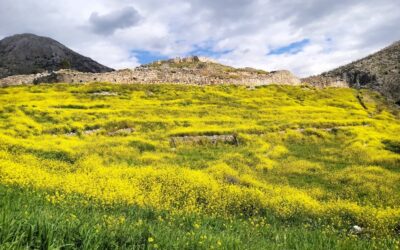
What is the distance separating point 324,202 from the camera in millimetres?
22438

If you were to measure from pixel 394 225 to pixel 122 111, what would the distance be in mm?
36837

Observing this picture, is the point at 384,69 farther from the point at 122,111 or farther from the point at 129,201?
the point at 129,201

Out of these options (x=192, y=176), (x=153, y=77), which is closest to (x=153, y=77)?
(x=153, y=77)

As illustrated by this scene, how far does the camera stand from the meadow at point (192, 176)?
10.9 metres

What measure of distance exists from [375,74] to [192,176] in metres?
84.1

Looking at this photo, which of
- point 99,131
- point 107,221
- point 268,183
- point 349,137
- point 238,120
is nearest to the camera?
point 107,221

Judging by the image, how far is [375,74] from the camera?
9762cm

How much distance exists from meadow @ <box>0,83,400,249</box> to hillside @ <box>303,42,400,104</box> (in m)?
29.9

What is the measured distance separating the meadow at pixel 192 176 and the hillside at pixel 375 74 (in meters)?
29.9

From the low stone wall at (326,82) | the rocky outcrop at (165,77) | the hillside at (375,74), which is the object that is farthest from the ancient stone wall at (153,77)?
the hillside at (375,74)

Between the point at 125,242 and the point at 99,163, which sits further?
the point at 99,163

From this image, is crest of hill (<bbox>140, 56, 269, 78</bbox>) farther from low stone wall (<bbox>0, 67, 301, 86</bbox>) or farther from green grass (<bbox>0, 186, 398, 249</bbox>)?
green grass (<bbox>0, 186, 398, 249</bbox>)

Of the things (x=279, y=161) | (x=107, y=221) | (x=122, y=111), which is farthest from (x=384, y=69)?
(x=107, y=221)

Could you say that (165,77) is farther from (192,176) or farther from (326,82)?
(192,176)
